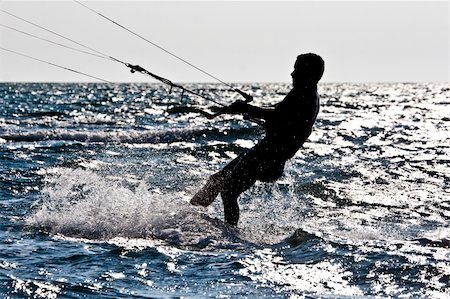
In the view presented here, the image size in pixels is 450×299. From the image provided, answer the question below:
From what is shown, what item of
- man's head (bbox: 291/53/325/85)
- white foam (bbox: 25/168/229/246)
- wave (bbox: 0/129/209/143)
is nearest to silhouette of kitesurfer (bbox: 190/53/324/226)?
man's head (bbox: 291/53/325/85)

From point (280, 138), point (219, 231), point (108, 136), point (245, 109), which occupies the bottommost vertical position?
point (219, 231)

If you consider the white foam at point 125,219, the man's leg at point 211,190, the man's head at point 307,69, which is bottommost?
the white foam at point 125,219

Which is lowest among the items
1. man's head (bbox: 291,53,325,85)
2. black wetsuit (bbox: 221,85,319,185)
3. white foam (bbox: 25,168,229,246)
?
white foam (bbox: 25,168,229,246)

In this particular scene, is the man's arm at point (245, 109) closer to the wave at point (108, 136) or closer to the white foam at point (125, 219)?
the white foam at point (125, 219)

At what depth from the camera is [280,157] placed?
328 inches

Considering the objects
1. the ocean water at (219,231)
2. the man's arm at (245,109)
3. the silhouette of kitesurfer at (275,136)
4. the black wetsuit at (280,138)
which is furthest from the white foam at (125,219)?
the man's arm at (245,109)

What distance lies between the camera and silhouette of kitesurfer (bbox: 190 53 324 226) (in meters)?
7.94

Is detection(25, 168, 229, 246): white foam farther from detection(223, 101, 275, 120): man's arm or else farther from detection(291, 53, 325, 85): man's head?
detection(291, 53, 325, 85): man's head

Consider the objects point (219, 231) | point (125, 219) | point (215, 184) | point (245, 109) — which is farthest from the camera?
point (125, 219)

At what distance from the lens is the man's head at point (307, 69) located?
7922 millimetres

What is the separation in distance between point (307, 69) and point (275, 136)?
2.67ft

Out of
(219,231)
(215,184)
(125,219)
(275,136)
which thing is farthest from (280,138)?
(125,219)

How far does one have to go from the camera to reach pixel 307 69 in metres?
7.92

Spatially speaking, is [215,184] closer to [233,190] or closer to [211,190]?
[211,190]
